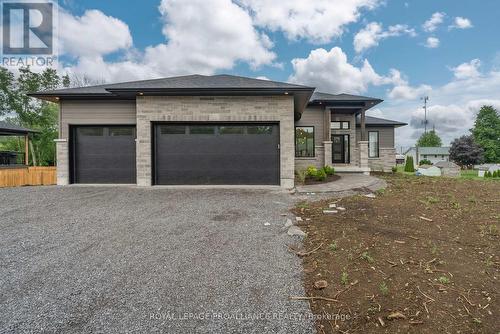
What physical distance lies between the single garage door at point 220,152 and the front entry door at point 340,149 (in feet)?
24.8

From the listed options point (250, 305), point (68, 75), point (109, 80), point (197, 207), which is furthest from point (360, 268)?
point (68, 75)

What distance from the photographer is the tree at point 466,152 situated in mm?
29734

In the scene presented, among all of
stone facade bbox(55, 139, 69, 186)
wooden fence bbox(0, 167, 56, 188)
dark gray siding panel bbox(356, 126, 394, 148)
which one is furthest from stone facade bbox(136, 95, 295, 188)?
dark gray siding panel bbox(356, 126, 394, 148)

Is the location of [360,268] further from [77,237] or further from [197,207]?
[77,237]

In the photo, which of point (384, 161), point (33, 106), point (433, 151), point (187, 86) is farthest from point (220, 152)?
point (433, 151)

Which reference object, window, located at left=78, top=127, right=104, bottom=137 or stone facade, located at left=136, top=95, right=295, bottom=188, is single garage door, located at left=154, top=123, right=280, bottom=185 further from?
window, located at left=78, top=127, right=104, bottom=137

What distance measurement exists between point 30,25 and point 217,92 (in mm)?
8915

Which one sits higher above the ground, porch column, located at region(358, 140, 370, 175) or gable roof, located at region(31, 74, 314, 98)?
gable roof, located at region(31, 74, 314, 98)

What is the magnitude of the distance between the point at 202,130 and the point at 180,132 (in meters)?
0.92

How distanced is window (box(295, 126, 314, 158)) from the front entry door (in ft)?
8.03

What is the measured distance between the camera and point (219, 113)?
9398 mm

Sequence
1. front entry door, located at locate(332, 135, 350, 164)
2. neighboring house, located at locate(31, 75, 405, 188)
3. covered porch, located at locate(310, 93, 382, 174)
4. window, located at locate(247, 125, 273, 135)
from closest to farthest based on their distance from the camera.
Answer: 1. neighboring house, located at locate(31, 75, 405, 188)
2. window, located at locate(247, 125, 273, 135)
3. covered porch, located at locate(310, 93, 382, 174)
4. front entry door, located at locate(332, 135, 350, 164)

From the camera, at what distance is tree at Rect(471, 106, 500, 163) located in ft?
110

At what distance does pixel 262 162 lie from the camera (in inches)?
378
